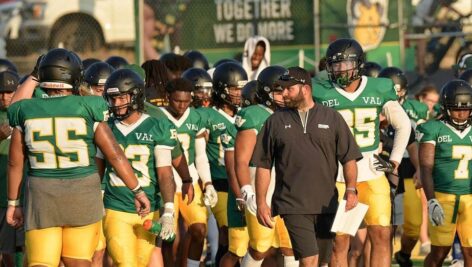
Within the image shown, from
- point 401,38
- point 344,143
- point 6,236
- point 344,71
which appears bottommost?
point 6,236

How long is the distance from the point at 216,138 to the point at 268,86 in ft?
4.09

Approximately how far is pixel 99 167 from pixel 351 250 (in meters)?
2.61

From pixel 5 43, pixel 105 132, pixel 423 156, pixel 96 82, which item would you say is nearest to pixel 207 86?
pixel 96 82

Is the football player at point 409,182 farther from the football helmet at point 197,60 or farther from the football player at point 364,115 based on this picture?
the football helmet at point 197,60

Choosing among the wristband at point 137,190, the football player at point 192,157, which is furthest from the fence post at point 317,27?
the wristband at point 137,190

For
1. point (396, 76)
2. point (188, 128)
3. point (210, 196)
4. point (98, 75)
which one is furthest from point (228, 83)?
point (396, 76)

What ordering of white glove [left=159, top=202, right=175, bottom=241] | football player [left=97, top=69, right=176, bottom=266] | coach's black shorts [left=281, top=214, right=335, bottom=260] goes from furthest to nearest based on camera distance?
1. football player [left=97, top=69, right=176, bottom=266]
2. white glove [left=159, top=202, right=175, bottom=241]
3. coach's black shorts [left=281, top=214, right=335, bottom=260]

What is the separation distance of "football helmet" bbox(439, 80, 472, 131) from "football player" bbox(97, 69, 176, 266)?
8.23 feet

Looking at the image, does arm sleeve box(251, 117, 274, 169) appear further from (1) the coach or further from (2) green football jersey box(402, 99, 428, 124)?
(2) green football jersey box(402, 99, 428, 124)

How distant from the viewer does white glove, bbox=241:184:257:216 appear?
356 inches

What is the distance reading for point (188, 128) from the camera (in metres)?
10.6

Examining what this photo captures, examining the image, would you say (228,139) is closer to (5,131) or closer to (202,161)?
(202,161)

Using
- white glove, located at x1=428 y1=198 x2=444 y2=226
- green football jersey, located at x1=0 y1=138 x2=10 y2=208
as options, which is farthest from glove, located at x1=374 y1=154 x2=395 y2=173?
green football jersey, located at x1=0 y1=138 x2=10 y2=208

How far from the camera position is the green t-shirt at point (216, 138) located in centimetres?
1082
